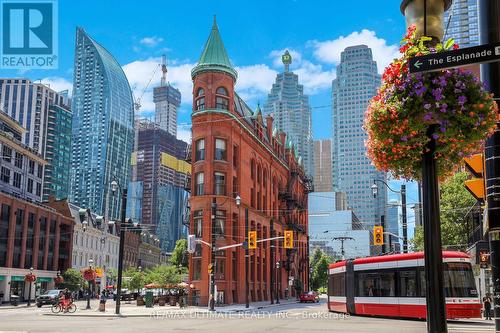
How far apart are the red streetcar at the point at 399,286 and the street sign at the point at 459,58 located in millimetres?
22162

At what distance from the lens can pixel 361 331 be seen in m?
21.2

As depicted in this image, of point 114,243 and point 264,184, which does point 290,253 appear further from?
point 114,243

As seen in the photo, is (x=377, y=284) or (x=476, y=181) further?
(x=377, y=284)

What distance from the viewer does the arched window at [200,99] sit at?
58375 millimetres

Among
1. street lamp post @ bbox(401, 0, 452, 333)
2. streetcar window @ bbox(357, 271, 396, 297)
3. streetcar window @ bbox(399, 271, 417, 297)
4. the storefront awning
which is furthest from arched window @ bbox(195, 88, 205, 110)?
street lamp post @ bbox(401, 0, 452, 333)

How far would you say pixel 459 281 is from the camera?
87.2 feet

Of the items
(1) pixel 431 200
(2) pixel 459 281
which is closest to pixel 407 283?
(2) pixel 459 281

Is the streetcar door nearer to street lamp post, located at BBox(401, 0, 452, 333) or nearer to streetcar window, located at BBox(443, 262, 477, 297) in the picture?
streetcar window, located at BBox(443, 262, 477, 297)

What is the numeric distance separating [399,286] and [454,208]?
2044 cm

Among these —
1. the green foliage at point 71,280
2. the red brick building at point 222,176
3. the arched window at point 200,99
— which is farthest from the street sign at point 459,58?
the green foliage at point 71,280

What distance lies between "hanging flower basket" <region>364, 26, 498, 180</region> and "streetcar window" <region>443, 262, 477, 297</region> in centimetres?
2134

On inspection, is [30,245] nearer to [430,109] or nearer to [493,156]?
[493,156]

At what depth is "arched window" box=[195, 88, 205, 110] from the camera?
192 feet

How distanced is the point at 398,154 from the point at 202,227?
49911 mm
